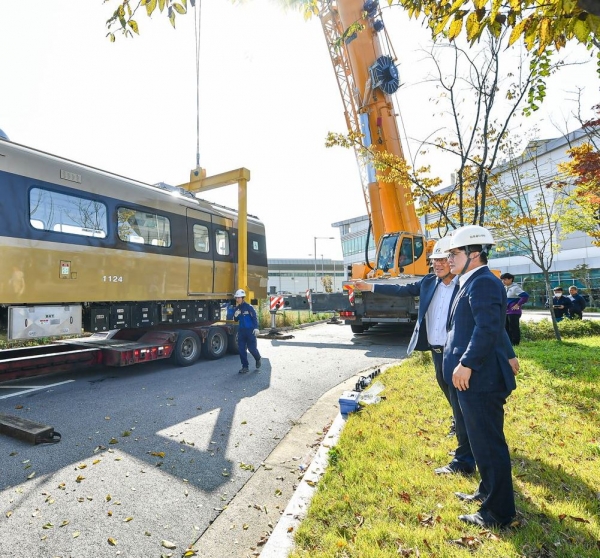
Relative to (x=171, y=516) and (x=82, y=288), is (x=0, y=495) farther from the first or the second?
(x=82, y=288)

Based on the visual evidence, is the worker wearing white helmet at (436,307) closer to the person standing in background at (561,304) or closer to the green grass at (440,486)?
the green grass at (440,486)

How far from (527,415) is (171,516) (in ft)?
13.6

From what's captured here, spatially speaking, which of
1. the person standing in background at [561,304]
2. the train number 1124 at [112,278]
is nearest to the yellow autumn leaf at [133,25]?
the train number 1124 at [112,278]

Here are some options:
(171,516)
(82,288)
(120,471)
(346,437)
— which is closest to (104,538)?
(171,516)

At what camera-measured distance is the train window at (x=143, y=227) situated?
8.05 metres

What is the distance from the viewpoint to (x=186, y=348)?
31.2ft

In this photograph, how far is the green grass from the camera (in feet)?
8.36

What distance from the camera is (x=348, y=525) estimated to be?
2834 millimetres

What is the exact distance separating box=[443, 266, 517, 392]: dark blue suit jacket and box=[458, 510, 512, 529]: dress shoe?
0.88m

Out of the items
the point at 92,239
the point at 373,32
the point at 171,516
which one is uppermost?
the point at 373,32

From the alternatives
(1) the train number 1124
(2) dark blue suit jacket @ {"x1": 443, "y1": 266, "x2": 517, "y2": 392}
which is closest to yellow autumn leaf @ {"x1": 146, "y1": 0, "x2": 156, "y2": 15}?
(2) dark blue suit jacket @ {"x1": 443, "y1": 266, "x2": 517, "y2": 392}

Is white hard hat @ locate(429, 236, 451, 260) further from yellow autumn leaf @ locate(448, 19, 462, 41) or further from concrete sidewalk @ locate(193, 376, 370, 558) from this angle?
concrete sidewalk @ locate(193, 376, 370, 558)

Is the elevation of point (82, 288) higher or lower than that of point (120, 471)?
higher

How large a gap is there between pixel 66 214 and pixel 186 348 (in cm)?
395
